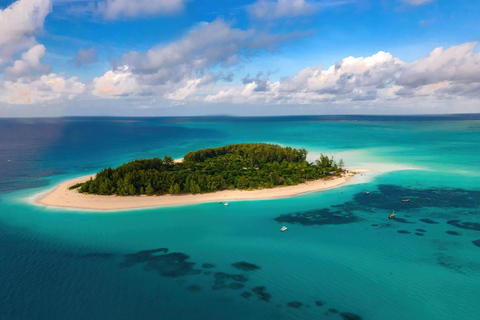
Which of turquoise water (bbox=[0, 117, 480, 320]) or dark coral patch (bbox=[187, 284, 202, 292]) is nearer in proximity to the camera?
turquoise water (bbox=[0, 117, 480, 320])

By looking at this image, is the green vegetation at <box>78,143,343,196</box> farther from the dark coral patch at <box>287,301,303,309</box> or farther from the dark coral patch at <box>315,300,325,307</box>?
the dark coral patch at <box>315,300,325,307</box>

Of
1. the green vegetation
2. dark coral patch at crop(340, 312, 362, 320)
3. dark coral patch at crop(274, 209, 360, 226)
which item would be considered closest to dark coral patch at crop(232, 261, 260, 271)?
dark coral patch at crop(340, 312, 362, 320)

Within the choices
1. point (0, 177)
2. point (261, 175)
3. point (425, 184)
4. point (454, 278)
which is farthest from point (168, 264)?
point (0, 177)

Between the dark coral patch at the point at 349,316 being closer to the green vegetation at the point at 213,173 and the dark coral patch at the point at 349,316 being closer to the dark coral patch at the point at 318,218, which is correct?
the dark coral patch at the point at 318,218

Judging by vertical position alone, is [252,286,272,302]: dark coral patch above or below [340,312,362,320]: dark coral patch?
above

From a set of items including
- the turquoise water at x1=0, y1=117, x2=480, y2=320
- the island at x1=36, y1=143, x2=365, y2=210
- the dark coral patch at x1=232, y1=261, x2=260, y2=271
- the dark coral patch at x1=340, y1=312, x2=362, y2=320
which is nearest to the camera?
the dark coral patch at x1=340, y1=312, x2=362, y2=320

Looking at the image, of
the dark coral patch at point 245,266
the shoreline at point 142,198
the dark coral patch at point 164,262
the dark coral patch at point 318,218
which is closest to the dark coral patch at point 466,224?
the dark coral patch at point 318,218
